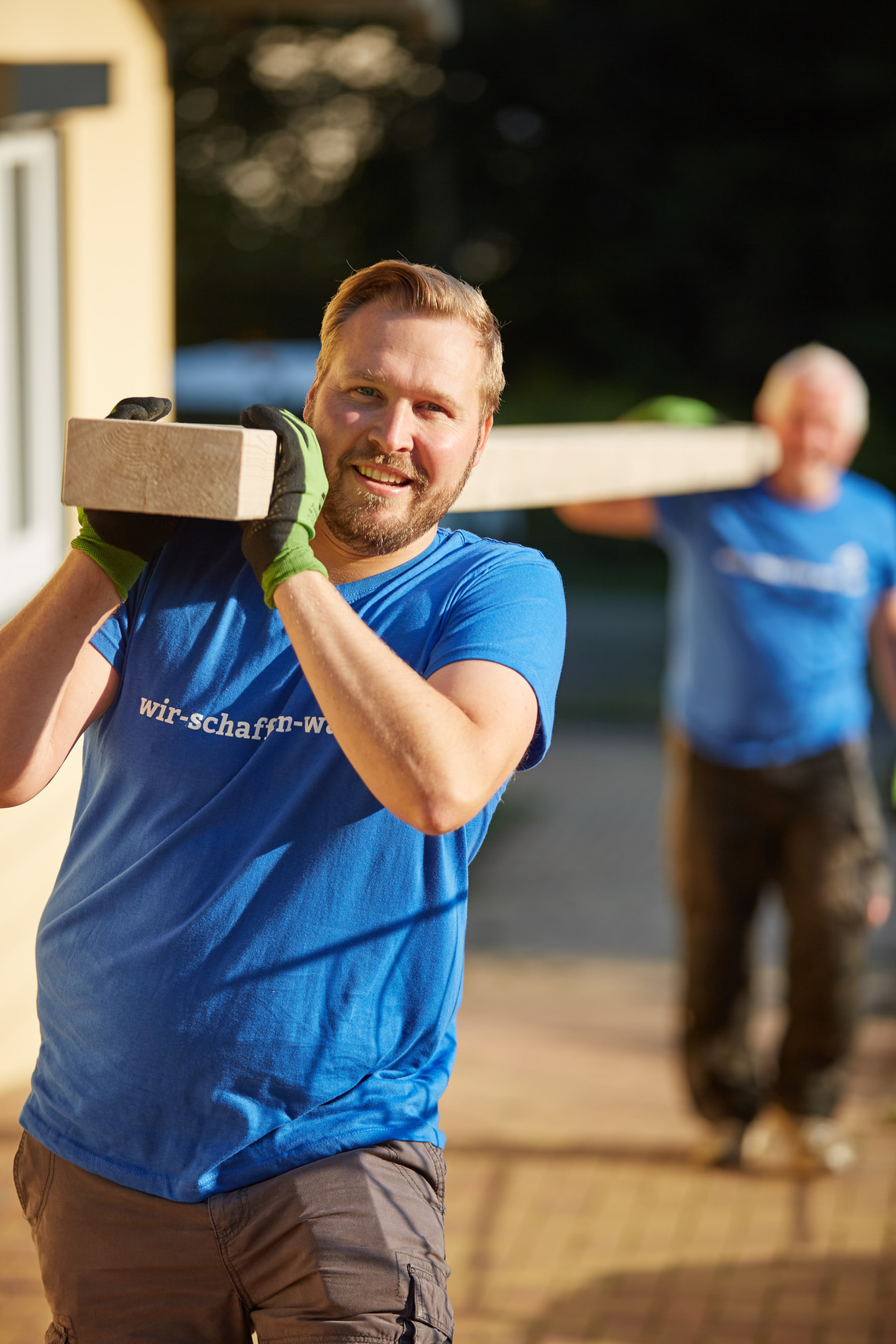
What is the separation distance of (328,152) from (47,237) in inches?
999

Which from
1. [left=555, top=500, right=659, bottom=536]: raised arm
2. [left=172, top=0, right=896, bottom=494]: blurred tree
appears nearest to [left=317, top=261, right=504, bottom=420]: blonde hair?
[left=555, top=500, right=659, bottom=536]: raised arm

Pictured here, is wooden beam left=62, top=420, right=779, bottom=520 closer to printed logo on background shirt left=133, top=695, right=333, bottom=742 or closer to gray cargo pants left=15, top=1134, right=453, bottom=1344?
printed logo on background shirt left=133, top=695, right=333, bottom=742

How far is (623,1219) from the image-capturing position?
13.5 ft

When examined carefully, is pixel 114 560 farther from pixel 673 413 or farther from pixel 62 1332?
pixel 673 413

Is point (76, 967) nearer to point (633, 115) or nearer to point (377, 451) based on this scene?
point (377, 451)

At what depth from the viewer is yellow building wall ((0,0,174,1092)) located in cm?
458

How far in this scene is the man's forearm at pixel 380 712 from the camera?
4.82 feet

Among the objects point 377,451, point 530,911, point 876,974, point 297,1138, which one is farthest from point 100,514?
point 530,911

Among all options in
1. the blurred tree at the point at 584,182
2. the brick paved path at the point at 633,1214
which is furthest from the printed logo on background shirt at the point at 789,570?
the blurred tree at the point at 584,182

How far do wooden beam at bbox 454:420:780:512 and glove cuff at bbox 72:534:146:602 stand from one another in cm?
57

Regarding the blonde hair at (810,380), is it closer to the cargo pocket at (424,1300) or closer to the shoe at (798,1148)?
the shoe at (798,1148)

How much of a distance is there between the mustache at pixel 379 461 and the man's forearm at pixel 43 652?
30 centimetres

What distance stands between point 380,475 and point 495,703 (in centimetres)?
30

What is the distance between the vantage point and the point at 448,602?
5.63 feet
